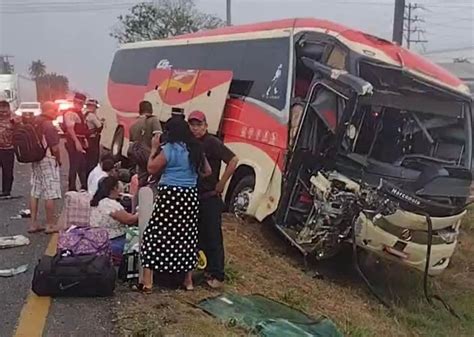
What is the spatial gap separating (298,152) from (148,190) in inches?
121

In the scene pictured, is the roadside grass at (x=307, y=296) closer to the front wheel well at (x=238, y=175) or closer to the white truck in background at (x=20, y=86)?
the front wheel well at (x=238, y=175)

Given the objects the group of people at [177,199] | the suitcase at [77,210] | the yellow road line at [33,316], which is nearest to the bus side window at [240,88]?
the suitcase at [77,210]

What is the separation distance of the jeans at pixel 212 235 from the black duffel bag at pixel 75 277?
3.16 feet

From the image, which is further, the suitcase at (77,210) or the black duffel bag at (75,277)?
the suitcase at (77,210)

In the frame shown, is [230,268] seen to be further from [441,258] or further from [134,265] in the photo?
[441,258]

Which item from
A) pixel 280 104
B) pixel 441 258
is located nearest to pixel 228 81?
pixel 280 104

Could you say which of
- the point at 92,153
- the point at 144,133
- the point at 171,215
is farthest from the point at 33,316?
the point at 92,153

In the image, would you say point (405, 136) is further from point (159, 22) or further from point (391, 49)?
point (159, 22)

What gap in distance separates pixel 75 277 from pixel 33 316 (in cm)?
47

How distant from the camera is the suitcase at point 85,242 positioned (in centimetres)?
648

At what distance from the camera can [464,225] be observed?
45.7 ft

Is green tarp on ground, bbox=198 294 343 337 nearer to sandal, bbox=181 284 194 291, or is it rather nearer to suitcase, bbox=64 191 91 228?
sandal, bbox=181 284 194 291

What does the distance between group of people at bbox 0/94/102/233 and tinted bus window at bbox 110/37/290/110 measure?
6.33ft

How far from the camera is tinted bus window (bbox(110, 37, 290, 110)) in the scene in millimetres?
10312
